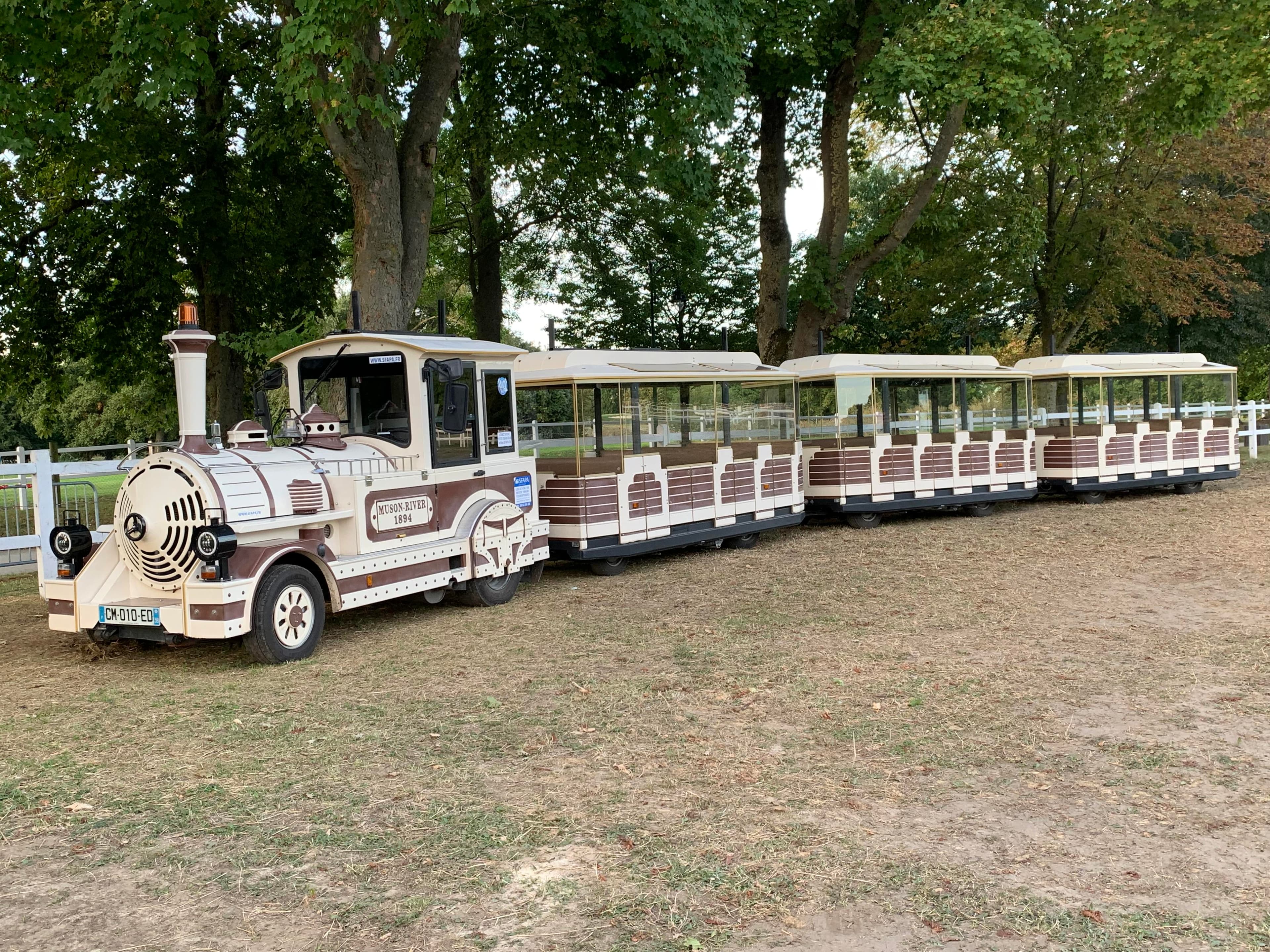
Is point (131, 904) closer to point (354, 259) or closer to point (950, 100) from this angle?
point (354, 259)

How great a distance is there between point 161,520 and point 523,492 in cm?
351

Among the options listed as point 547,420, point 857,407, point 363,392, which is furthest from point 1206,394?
point 363,392

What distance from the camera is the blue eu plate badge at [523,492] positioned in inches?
383

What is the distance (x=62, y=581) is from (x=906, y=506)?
11161mm

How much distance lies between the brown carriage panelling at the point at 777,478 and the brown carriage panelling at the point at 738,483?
198mm

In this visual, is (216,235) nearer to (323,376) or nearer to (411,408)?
(323,376)

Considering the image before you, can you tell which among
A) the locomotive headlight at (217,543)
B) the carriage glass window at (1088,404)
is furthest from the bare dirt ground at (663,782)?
the carriage glass window at (1088,404)

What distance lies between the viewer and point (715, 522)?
499 inches

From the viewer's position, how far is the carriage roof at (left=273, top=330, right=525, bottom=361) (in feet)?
28.1

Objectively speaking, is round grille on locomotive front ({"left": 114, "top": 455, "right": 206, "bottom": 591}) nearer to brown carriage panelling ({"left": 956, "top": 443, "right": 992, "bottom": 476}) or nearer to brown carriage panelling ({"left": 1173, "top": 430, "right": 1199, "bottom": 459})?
brown carriage panelling ({"left": 956, "top": 443, "right": 992, "bottom": 476})

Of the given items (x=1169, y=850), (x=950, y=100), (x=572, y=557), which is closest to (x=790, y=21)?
(x=950, y=100)

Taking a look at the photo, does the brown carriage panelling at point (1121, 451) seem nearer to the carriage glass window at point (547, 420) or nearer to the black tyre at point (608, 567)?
the black tyre at point (608, 567)

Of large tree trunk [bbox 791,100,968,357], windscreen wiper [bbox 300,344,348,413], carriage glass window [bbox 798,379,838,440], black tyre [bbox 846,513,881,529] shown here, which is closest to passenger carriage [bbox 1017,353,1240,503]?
large tree trunk [bbox 791,100,968,357]

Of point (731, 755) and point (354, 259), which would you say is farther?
point (354, 259)
